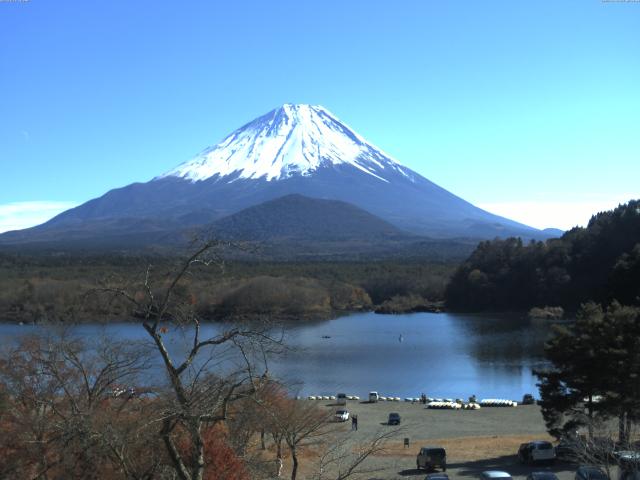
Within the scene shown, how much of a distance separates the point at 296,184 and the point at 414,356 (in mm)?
117190

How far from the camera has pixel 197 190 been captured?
14538 cm

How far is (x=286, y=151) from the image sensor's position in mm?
158250

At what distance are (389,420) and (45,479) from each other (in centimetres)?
1272

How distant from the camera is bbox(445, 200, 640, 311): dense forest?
44438 mm

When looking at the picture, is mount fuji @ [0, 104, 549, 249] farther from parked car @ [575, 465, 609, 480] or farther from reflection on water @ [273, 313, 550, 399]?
parked car @ [575, 465, 609, 480]

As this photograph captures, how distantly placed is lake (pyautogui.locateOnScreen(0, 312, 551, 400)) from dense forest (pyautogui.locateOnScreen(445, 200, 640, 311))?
13.4 feet

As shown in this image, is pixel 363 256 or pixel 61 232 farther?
pixel 61 232

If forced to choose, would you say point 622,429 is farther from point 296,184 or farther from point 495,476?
point 296,184

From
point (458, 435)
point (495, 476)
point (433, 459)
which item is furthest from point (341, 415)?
point (495, 476)

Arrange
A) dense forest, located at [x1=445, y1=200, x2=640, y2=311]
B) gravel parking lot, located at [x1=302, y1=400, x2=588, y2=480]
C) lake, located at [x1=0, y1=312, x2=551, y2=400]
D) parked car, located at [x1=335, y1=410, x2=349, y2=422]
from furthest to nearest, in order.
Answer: dense forest, located at [x1=445, y1=200, x2=640, y2=311], lake, located at [x1=0, y1=312, x2=551, y2=400], parked car, located at [x1=335, y1=410, x2=349, y2=422], gravel parking lot, located at [x1=302, y1=400, x2=588, y2=480]

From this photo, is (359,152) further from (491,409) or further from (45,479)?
(45,479)

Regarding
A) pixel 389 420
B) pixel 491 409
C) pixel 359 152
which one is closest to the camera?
pixel 389 420

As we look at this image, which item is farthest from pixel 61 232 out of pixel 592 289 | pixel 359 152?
pixel 592 289

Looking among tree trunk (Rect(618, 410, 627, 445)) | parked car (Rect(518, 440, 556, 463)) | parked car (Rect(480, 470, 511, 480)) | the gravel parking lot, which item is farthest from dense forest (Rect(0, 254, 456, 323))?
parked car (Rect(480, 470, 511, 480))
